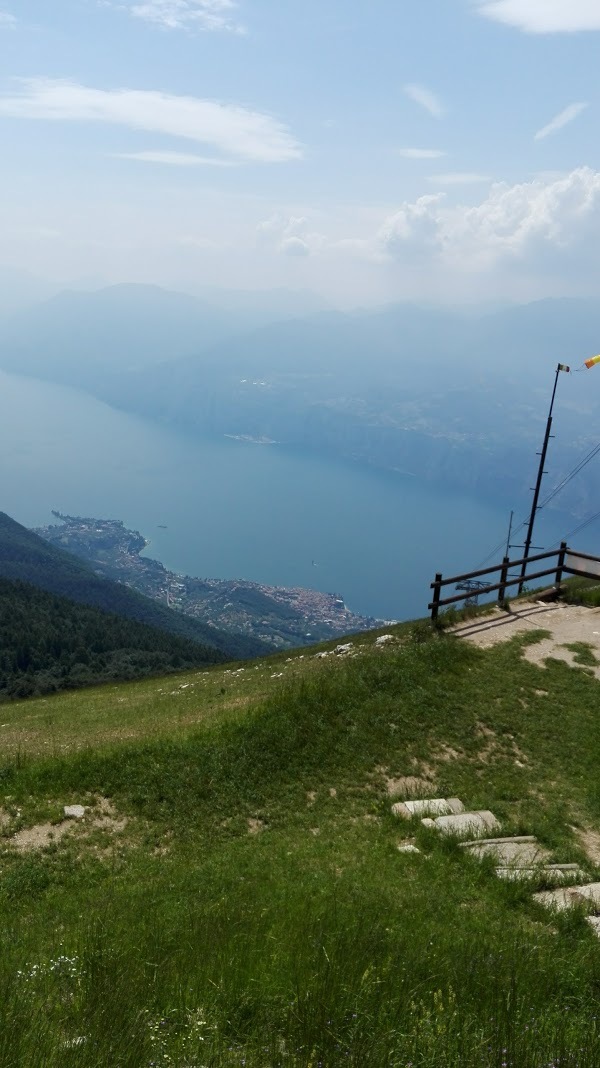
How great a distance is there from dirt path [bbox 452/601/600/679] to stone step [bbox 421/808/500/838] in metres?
8.26

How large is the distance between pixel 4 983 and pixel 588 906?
23.4 feet

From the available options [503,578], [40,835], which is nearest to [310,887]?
[40,835]

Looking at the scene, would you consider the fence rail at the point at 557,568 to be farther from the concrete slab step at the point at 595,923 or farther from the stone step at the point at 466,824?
the concrete slab step at the point at 595,923

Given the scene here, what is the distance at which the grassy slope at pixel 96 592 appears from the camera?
147m

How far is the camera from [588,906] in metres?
8.30

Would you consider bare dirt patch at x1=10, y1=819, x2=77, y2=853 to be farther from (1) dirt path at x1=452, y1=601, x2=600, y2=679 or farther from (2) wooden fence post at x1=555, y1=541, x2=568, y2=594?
(2) wooden fence post at x1=555, y1=541, x2=568, y2=594

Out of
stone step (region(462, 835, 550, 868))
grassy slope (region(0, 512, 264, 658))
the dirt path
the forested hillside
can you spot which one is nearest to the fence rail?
the dirt path

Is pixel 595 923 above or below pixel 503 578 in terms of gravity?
below

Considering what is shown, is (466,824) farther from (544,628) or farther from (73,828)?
(544,628)

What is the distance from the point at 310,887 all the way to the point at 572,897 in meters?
3.61

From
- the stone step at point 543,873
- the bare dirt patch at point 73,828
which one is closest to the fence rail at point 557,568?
the stone step at point 543,873

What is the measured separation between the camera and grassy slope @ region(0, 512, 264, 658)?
147125 mm

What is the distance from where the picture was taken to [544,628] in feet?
71.1

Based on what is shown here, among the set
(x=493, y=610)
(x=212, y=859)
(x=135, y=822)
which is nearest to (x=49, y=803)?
(x=135, y=822)
